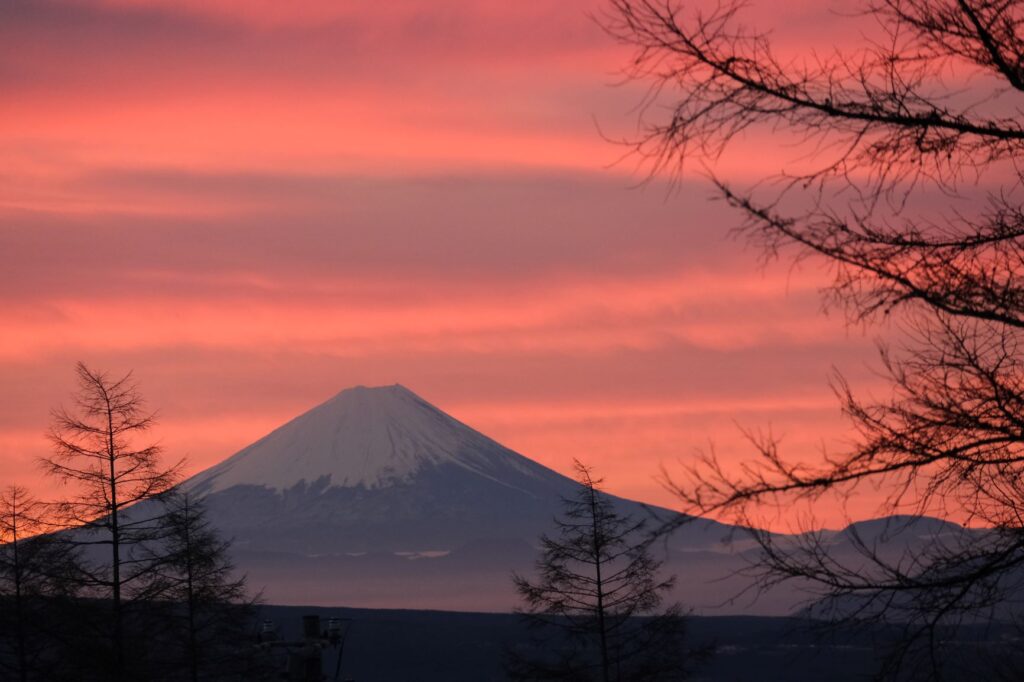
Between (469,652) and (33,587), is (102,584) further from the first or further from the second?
(469,652)

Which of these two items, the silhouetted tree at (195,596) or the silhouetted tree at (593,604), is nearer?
the silhouetted tree at (195,596)

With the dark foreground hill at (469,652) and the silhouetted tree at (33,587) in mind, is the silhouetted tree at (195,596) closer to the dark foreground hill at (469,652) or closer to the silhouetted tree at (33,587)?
the silhouetted tree at (33,587)

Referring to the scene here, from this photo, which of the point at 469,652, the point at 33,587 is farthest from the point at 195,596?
the point at 469,652

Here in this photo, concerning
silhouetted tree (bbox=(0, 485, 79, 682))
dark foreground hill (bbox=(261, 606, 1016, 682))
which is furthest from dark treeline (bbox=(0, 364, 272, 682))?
dark foreground hill (bbox=(261, 606, 1016, 682))

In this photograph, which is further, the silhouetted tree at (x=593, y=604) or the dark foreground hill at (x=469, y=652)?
the dark foreground hill at (x=469, y=652)

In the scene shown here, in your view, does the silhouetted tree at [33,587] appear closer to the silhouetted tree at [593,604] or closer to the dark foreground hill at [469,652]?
the silhouetted tree at [593,604]

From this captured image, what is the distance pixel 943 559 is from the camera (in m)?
6.74

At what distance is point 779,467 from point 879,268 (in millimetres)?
1075

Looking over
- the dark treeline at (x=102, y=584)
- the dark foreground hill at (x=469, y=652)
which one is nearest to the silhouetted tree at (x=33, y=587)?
the dark treeline at (x=102, y=584)

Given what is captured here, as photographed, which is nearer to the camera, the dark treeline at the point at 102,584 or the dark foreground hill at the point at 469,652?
the dark treeline at the point at 102,584

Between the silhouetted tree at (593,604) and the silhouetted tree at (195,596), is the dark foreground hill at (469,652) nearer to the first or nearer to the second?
the silhouetted tree at (195,596)

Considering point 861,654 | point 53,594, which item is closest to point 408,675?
point 861,654

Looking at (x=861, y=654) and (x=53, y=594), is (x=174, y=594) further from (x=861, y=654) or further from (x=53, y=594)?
(x=861, y=654)

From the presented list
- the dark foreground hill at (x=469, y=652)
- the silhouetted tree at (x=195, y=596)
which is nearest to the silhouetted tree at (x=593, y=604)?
the silhouetted tree at (x=195, y=596)
